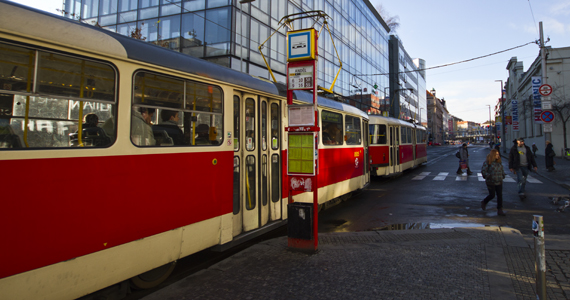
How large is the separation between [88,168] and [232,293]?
204 cm

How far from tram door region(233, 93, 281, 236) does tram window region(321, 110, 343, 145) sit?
2126 mm

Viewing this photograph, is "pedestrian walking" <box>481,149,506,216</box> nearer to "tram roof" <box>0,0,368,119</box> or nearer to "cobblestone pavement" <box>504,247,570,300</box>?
"cobblestone pavement" <box>504,247,570,300</box>

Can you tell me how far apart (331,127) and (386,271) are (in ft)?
15.6

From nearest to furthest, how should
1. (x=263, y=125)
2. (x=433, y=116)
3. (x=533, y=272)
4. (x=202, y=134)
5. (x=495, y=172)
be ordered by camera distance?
(x=533, y=272) < (x=202, y=134) < (x=263, y=125) < (x=495, y=172) < (x=433, y=116)

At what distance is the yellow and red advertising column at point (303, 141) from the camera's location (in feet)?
16.9

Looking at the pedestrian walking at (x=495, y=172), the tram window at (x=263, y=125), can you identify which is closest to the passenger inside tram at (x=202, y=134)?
the tram window at (x=263, y=125)

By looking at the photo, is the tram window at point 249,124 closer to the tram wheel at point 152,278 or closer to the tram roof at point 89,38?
the tram roof at point 89,38

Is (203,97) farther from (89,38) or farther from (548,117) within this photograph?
(548,117)

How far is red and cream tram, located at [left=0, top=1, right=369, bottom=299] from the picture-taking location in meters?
2.72

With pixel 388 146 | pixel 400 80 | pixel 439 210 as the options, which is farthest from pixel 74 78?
pixel 400 80

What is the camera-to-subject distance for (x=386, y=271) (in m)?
4.41

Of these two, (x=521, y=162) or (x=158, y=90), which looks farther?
(x=521, y=162)

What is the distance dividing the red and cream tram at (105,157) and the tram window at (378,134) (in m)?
Result: 11.4

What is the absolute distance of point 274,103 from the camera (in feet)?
20.9
